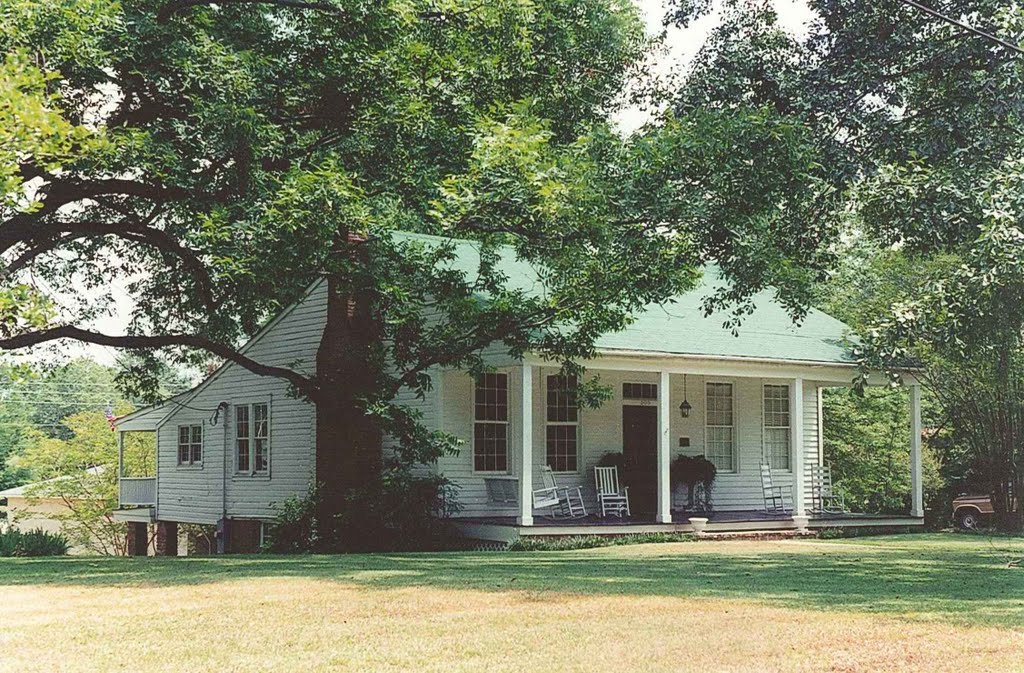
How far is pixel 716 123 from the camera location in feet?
60.7

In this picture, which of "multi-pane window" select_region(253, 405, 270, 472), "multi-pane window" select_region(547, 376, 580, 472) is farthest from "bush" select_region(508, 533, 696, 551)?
"multi-pane window" select_region(253, 405, 270, 472)

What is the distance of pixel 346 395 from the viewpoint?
21.2 m

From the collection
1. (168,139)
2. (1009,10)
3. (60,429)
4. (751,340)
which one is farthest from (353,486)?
(60,429)

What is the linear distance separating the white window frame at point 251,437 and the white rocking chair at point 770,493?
10.8 meters

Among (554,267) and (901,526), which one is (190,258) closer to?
(554,267)

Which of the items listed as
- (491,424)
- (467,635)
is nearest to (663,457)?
(491,424)

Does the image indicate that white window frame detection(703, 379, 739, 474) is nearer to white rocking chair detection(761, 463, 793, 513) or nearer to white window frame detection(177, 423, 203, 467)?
white rocking chair detection(761, 463, 793, 513)

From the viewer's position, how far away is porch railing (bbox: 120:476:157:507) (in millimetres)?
33156

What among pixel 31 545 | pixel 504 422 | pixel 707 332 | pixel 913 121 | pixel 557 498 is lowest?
pixel 31 545

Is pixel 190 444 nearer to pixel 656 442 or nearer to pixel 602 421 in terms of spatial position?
pixel 602 421

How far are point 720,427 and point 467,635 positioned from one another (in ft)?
56.5

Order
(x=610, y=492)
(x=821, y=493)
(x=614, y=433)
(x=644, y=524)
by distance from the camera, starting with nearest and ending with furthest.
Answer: (x=644, y=524)
(x=610, y=492)
(x=614, y=433)
(x=821, y=493)

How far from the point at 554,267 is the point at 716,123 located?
3316 mm

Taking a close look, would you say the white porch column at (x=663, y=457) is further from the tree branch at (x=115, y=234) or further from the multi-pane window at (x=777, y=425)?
the tree branch at (x=115, y=234)
